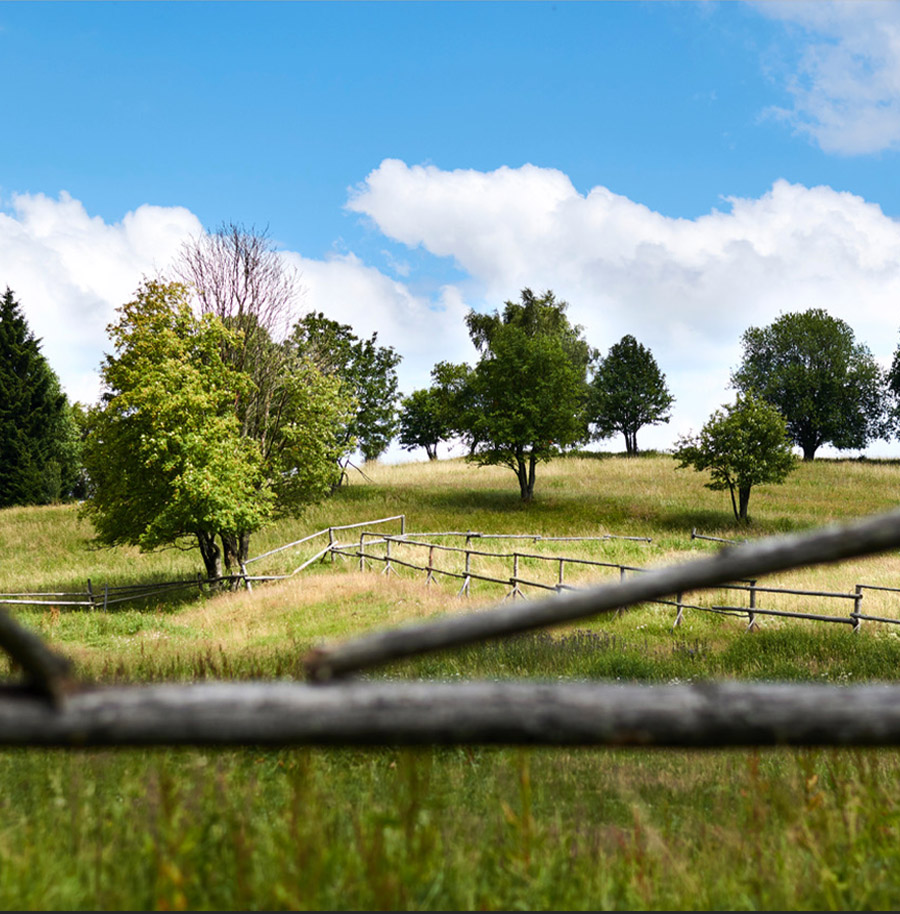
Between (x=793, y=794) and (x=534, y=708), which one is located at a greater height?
(x=534, y=708)

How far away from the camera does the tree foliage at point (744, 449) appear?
37.2 metres

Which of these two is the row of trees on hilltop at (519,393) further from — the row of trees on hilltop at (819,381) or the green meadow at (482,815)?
the green meadow at (482,815)

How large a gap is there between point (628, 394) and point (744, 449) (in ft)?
101

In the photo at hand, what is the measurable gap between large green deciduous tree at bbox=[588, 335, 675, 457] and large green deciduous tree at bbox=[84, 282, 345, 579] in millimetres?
47190

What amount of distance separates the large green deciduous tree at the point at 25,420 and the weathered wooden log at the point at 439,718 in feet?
174

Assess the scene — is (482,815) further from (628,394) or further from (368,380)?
(628,394)

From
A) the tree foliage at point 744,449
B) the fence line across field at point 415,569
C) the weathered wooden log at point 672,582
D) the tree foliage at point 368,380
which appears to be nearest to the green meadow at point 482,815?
the weathered wooden log at point 672,582

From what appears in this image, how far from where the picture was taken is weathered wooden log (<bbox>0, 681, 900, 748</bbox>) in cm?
223

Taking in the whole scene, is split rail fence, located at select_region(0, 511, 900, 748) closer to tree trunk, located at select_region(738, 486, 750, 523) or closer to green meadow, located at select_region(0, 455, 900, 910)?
green meadow, located at select_region(0, 455, 900, 910)

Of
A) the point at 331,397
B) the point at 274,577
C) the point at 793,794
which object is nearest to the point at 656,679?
the point at 793,794

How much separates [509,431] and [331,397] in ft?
51.9

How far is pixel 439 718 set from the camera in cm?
222

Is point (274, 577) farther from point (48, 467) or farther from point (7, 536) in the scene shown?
point (48, 467)

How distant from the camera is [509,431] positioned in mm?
40531
